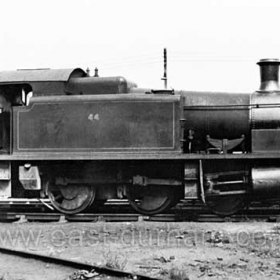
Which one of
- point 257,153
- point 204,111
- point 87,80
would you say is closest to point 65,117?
point 87,80

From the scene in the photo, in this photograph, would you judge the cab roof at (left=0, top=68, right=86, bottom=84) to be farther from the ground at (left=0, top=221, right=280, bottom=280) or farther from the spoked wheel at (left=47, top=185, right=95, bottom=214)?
the ground at (left=0, top=221, right=280, bottom=280)

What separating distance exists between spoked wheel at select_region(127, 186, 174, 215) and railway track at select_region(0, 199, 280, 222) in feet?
0.54

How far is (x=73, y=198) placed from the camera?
10.2 meters

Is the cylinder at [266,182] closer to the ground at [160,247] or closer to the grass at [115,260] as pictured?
the ground at [160,247]

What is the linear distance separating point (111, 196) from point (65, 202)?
0.85 m

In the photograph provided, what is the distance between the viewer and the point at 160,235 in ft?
27.5

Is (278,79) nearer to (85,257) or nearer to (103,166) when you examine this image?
(103,166)

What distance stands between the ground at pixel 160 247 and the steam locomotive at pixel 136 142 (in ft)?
2.57

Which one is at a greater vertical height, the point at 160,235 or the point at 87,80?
the point at 87,80

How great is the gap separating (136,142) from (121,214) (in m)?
1.38

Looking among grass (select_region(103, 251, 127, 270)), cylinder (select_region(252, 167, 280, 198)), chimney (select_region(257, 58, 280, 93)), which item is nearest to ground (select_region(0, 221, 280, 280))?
grass (select_region(103, 251, 127, 270))

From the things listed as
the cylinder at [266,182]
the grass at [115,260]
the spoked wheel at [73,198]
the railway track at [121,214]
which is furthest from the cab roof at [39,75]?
the grass at [115,260]

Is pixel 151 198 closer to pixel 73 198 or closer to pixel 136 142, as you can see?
pixel 136 142

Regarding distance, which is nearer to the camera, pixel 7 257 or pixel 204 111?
pixel 7 257
